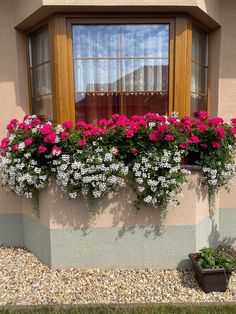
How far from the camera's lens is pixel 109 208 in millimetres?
3254

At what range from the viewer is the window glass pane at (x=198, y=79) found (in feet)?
12.4

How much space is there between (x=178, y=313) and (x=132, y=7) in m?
3.35

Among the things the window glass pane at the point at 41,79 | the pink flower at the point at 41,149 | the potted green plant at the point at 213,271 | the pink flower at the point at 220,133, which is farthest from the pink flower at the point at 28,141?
the potted green plant at the point at 213,271

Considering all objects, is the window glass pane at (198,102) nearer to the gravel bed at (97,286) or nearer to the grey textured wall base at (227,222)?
the grey textured wall base at (227,222)

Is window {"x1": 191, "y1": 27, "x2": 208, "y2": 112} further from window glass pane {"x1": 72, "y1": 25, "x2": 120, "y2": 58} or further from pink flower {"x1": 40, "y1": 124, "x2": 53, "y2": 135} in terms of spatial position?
pink flower {"x1": 40, "y1": 124, "x2": 53, "y2": 135}

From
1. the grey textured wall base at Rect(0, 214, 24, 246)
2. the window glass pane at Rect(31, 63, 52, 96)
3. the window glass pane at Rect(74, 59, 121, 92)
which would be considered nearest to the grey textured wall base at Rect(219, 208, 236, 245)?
the window glass pane at Rect(74, 59, 121, 92)

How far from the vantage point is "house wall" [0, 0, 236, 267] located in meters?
3.25

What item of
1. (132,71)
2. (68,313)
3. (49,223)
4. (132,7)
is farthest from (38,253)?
(132,7)

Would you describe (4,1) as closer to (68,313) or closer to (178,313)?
(68,313)

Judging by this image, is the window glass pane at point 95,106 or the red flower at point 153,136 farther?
the window glass pane at point 95,106

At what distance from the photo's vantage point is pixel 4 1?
12.1 feet

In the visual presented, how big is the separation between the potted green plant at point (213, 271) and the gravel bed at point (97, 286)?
0.26 feet

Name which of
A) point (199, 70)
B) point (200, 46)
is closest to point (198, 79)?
point (199, 70)

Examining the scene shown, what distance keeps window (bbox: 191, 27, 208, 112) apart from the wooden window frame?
28 cm
